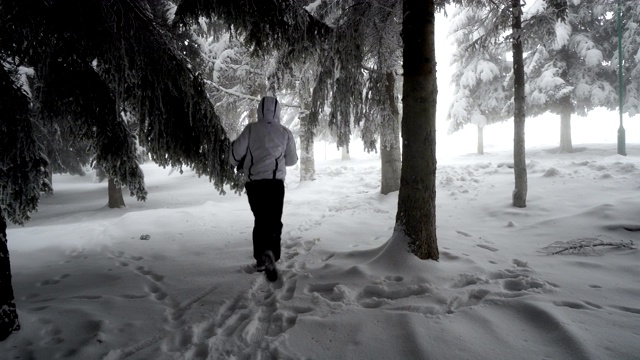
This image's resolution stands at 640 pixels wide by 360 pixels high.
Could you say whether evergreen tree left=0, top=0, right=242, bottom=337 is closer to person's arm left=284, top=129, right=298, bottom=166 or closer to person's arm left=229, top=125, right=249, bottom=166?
person's arm left=229, top=125, right=249, bottom=166

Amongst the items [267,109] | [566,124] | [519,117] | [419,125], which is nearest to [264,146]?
[267,109]

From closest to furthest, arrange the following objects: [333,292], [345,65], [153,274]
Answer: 1. [333,292]
2. [153,274]
3. [345,65]

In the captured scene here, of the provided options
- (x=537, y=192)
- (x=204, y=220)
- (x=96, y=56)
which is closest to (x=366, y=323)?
(x=96, y=56)

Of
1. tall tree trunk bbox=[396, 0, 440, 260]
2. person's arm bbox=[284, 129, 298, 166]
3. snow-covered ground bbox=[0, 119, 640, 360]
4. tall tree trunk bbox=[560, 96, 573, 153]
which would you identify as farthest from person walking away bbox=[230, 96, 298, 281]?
tall tree trunk bbox=[560, 96, 573, 153]

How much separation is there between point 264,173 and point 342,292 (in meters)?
1.70

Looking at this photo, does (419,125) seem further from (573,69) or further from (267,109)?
(573,69)

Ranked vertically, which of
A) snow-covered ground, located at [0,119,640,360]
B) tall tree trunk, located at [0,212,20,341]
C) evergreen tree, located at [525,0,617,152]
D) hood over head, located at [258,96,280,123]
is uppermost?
evergreen tree, located at [525,0,617,152]

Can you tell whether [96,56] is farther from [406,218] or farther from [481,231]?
[481,231]

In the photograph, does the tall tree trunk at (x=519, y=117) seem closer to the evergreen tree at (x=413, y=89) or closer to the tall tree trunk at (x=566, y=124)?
the evergreen tree at (x=413, y=89)

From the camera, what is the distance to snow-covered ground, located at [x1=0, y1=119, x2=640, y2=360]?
86.6 inches

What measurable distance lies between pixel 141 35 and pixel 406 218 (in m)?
3.67

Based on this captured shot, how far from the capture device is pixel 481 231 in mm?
5539

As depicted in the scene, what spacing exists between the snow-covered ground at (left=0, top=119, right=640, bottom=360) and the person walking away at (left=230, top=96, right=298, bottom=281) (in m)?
0.41

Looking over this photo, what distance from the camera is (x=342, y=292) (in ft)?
9.87
